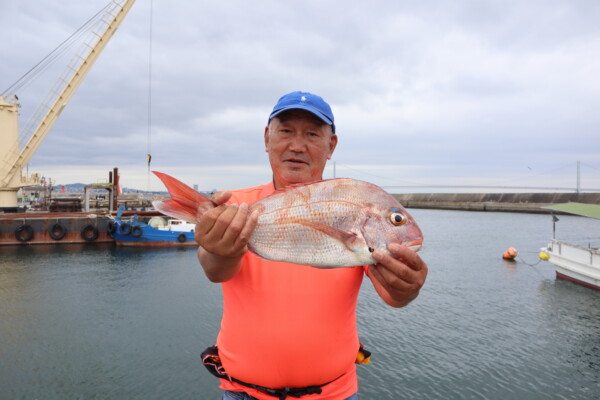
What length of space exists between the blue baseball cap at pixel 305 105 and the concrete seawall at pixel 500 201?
93.1 meters

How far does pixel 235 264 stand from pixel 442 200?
12485 cm

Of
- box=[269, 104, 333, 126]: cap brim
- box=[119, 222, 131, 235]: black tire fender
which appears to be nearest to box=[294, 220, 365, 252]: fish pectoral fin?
box=[269, 104, 333, 126]: cap brim

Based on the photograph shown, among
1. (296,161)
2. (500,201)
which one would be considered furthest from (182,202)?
(500,201)

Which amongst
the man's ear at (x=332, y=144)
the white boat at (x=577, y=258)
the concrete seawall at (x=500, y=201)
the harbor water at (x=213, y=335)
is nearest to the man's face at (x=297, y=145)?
the man's ear at (x=332, y=144)

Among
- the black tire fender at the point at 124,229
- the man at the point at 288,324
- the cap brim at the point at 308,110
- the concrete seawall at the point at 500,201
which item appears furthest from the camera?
the concrete seawall at the point at 500,201

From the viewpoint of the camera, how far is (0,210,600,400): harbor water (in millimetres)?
11109

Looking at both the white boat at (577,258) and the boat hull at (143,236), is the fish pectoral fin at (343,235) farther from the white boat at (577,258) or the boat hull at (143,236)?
the boat hull at (143,236)

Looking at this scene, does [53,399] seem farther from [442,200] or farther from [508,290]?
[442,200]

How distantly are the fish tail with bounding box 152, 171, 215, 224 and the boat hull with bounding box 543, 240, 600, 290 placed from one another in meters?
25.5

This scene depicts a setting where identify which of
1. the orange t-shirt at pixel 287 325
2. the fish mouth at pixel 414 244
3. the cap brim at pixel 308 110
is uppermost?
the cap brim at pixel 308 110

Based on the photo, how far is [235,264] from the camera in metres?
2.59

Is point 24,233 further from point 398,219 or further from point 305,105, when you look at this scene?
point 398,219

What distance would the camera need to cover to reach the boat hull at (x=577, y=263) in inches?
816

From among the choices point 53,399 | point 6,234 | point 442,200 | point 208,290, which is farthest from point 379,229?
point 442,200
